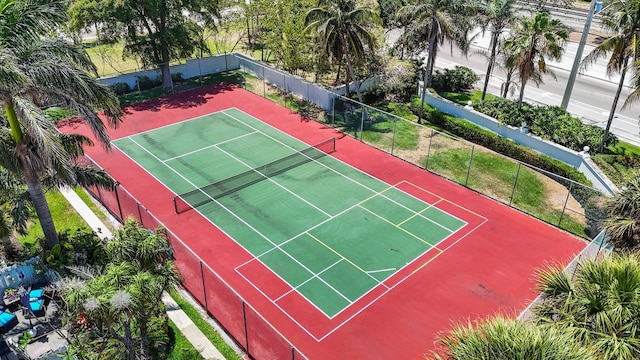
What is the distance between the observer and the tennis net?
79.3ft

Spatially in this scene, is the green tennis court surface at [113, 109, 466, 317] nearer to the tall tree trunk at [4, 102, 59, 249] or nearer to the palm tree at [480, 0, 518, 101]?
the tall tree trunk at [4, 102, 59, 249]

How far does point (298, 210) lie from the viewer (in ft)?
77.5

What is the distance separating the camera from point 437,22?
28.8m

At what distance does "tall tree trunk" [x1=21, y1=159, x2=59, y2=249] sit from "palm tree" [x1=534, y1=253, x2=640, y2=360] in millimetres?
16123

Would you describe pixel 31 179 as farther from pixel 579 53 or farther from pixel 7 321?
pixel 579 53

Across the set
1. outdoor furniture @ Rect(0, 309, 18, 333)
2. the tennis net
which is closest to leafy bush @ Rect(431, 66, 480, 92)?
the tennis net

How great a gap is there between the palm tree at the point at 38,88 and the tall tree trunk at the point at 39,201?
0.03 m

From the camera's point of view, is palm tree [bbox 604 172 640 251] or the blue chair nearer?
palm tree [bbox 604 172 640 251]

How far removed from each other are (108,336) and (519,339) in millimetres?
10551

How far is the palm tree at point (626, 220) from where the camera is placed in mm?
15203

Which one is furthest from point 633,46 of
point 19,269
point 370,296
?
point 19,269

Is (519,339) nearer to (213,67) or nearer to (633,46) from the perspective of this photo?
(633,46)

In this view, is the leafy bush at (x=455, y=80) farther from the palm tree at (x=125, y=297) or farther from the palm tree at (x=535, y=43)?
the palm tree at (x=125, y=297)

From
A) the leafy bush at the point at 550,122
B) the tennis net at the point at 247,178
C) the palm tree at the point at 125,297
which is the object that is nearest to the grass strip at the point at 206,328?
the palm tree at the point at 125,297
